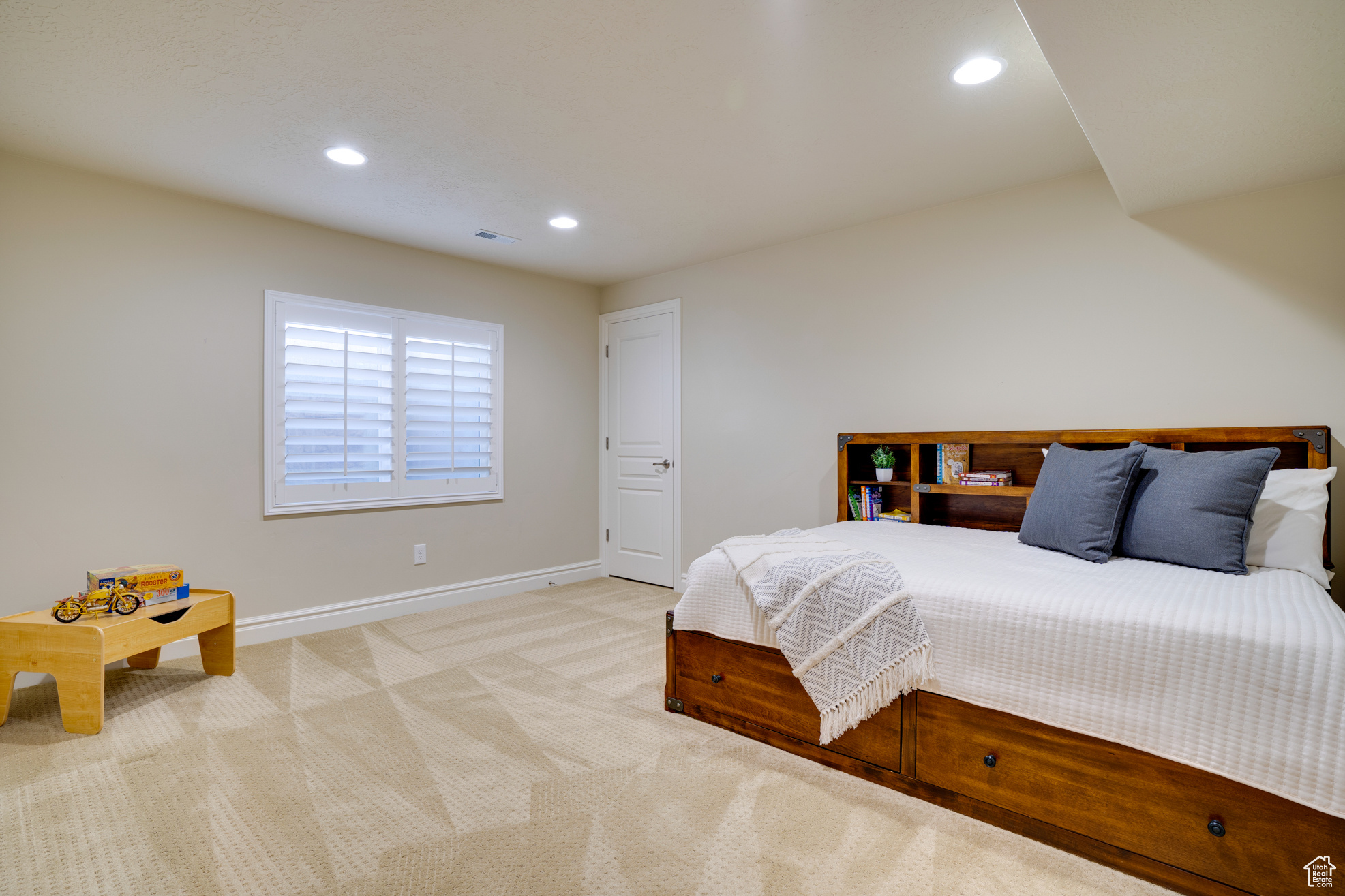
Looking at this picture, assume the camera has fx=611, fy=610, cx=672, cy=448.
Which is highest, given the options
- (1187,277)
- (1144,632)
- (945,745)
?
(1187,277)

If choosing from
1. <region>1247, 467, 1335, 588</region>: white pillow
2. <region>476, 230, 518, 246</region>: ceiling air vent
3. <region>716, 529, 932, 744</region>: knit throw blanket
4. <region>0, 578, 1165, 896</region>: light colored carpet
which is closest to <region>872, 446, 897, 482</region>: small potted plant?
<region>716, 529, 932, 744</region>: knit throw blanket

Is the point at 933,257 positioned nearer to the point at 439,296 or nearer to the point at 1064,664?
the point at 1064,664

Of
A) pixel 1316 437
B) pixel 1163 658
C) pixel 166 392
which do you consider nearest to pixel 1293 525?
pixel 1316 437

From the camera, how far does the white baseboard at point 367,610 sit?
319 cm

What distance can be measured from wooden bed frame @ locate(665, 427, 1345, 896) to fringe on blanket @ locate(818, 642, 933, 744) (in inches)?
2.8

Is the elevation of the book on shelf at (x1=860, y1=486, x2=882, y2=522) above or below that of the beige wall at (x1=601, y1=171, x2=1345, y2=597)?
below

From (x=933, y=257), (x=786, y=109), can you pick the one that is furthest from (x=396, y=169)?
(x=933, y=257)

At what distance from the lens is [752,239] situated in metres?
3.96

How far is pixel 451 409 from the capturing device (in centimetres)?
425

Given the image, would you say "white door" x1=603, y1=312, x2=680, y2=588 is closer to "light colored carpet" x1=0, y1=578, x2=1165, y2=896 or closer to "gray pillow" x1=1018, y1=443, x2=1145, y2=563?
"light colored carpet" x1=0, y1=578, x2=1165, y2=896

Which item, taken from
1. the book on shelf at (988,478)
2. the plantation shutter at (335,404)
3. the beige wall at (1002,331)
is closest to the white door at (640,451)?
the beige wall at (1002,331)

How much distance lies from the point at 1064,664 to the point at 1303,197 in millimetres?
2348

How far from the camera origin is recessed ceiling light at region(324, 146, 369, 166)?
8.73 ft

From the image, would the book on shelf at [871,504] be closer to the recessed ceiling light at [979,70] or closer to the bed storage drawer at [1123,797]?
the bed storage drawer at [1123,797]
